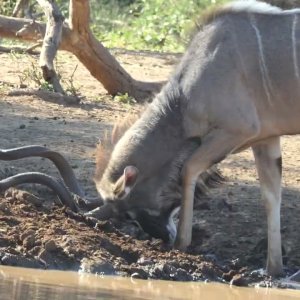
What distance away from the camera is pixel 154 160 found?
7.59 meters

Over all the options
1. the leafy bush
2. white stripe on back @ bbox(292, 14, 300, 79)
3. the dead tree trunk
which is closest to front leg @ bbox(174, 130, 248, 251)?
white stripe on back @ bbox(292, 14, 300, 79)

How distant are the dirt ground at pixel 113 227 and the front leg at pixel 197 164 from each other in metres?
0.14

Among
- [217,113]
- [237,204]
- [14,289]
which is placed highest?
[217,113]

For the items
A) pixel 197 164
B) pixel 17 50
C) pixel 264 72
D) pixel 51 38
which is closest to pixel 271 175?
pixel 197 164

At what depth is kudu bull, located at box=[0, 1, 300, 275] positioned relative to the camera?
7.35 metres

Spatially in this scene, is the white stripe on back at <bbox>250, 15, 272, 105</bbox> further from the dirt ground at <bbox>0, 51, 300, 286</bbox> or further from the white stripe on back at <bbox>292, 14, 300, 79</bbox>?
the dirt ground at <bbox>0, 51, 300, 286</bbox>

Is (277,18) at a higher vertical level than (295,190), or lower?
higher

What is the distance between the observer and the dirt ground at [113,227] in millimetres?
7016

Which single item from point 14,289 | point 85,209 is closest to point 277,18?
point 85,209

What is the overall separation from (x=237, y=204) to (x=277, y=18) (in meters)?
1.51

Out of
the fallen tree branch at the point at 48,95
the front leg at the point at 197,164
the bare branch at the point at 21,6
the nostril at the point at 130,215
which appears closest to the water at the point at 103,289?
the front leg at the point at 197,164

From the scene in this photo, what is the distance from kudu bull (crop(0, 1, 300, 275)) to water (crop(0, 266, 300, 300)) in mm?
641

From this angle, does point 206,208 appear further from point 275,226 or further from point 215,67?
point 215,67

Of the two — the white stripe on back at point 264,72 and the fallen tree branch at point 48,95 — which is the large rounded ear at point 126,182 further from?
the fallen tree branch at point 48,95
